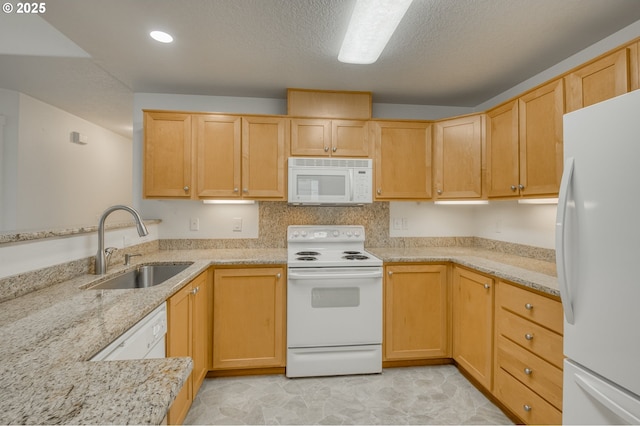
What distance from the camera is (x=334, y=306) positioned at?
2.28 m

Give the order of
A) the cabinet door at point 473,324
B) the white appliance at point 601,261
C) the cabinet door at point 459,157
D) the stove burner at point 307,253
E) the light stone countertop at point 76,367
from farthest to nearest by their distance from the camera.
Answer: the stove burner at point 307,253 < the cabinet door at point 459,157 < the cabinet door at point 473,324 < the white appliance at point 601,261 < the light stone countertop at point 76,367

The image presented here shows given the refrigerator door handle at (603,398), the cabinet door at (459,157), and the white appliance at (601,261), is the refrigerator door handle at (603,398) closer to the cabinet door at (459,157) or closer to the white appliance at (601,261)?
the white appliance at (601,261)

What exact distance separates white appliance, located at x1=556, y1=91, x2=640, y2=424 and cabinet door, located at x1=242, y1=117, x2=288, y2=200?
1.95m

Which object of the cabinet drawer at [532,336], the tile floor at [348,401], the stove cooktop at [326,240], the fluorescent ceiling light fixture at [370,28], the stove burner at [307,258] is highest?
the fluorescent ceiling light fixture at [370,28]

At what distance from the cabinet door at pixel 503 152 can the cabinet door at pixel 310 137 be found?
1.37 metres

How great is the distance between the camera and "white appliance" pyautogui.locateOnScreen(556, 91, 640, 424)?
0.98 m

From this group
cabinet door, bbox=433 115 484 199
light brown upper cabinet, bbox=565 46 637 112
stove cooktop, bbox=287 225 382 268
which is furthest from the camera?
stove cooktop, bbox=287 225 382 268

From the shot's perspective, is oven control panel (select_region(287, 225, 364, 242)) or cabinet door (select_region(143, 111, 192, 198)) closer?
cabinet door (select_region(143, 111, 192, 198))

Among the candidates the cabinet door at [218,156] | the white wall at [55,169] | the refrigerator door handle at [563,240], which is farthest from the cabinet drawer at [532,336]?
the white wall at [55,169]

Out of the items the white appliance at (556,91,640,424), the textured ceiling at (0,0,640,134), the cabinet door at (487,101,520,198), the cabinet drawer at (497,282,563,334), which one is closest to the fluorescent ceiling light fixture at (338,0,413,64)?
the textured ceiling at (0,0,640,134)

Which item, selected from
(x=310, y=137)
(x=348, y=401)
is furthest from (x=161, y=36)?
(x=348, y=401)

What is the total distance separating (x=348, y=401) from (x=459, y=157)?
2176mm

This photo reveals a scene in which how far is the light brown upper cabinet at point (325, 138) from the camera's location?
8.45ft

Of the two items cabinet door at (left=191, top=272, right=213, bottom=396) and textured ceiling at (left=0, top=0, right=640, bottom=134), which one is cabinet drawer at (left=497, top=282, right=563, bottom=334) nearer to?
textured ceiling at (left=0, top=0, right=640, bottom=134)
